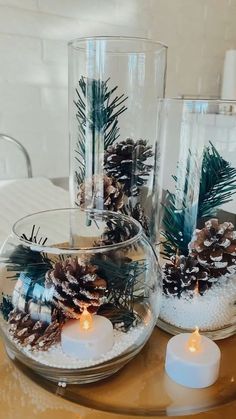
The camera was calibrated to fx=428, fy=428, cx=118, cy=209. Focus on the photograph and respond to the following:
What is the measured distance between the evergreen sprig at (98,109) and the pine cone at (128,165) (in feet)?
0.04

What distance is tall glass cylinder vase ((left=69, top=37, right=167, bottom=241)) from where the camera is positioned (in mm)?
472

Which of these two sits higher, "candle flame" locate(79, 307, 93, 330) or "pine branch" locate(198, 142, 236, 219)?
"pine branch" locate(198, 142, 236, 219)

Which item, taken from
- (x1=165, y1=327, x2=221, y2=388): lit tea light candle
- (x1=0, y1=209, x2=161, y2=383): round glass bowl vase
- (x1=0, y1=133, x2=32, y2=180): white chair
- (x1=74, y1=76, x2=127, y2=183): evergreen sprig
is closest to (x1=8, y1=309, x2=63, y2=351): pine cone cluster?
(x1=0, y1=209, x2=161, y2=383): round glass bowl vase

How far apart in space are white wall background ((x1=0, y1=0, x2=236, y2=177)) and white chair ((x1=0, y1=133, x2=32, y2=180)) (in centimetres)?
3

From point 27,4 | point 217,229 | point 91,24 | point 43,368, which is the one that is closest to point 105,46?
point 217,229

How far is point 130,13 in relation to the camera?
1.40m

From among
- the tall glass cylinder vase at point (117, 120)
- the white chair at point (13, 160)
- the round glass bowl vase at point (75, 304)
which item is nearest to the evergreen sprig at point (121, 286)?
the round glass bowl vase at point (75, 304)

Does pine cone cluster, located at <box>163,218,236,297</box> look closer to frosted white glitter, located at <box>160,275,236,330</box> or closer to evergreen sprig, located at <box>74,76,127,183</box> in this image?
frosted white glitter, located at <box>160,275,236,330</box>

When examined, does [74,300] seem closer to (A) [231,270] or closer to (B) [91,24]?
(A) [231,270]

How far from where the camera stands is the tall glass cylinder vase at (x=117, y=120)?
1.55 feet

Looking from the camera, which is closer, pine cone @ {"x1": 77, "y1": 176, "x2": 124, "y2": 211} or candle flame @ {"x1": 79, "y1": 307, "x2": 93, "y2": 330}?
candle flame @ {"x1": 79, "y1": 307, "x2": 93, "y2": 330}

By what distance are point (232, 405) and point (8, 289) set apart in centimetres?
21

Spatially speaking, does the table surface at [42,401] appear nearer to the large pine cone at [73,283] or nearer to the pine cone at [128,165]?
the large pine cone at [73,283]

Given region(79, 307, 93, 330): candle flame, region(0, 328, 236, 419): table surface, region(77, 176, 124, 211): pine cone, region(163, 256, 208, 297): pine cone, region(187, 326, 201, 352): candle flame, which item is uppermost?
region(77, 176, 124, 211): pine cone
